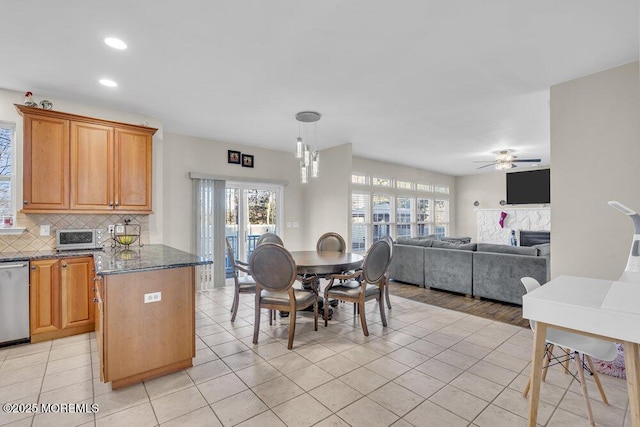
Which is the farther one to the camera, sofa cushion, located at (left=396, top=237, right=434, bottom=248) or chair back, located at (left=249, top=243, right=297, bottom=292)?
sofa cushion, located at (left=396, top=237, right=434, bottom=248)

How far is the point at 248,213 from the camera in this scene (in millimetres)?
5762

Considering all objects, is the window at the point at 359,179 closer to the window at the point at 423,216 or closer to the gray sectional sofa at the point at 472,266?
the gray sectional sofa at the point at 472,266

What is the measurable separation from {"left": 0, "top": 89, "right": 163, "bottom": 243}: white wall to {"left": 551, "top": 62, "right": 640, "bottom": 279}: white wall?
476 cm

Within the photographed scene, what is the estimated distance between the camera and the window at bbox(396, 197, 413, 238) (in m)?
8.09

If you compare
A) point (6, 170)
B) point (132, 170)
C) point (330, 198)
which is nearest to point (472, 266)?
point (330, 198)

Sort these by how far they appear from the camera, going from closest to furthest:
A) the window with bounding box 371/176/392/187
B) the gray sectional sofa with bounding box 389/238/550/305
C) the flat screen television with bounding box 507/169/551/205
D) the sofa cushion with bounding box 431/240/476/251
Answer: the gray sectional sofa with bounding box 389/238/550/305 < the sofa cushion with bounding box 431/240/476/251 < the flat screen television with bounding box 507/169/551/205 < the window with bounding box 371/176/392/187

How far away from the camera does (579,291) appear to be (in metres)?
1.78

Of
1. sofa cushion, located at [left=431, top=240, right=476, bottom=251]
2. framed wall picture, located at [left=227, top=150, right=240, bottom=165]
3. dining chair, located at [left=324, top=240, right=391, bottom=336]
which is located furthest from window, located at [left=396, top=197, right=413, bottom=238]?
dining chair, located at [left=324, top=240, right=391, bottom=336]

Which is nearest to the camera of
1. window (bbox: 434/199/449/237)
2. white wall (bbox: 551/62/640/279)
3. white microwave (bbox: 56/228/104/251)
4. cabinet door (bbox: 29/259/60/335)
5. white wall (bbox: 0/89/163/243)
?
white wall (bbox: 551/62/640/279)

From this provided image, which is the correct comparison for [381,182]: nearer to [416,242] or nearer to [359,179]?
[359,179]

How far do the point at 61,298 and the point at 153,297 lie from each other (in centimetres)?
159

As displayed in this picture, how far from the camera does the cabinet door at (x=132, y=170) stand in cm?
364

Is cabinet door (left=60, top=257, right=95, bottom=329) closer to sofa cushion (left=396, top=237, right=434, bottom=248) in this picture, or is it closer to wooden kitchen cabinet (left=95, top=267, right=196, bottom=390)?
wooden kitchen cabinet (left=95, top=267, right=196, bottom=390)

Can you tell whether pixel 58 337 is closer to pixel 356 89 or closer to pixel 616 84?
pixel 356 89
